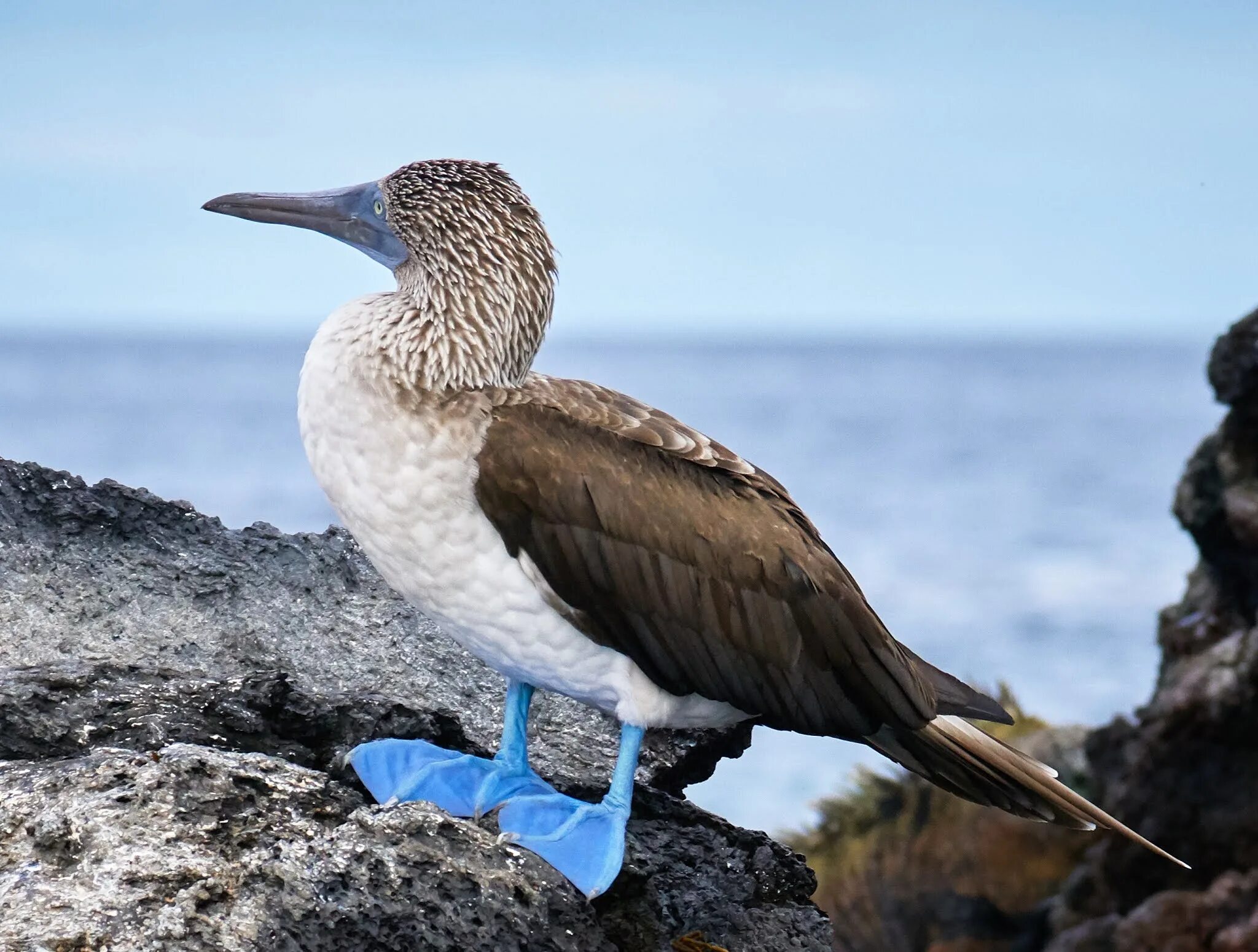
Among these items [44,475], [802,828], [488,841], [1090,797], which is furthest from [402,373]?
[802,828]

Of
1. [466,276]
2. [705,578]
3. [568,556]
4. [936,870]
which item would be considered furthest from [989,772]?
[936,870]

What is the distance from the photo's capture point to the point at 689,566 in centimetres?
400

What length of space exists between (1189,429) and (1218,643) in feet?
316

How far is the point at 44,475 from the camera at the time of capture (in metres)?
5.30

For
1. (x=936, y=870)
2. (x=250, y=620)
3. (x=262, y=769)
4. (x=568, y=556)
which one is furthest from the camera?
(x=936, y=870)

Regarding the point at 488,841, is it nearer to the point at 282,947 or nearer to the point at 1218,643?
the point at 282,947

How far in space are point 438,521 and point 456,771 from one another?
0.78 meters

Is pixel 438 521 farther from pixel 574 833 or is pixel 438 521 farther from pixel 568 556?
pixel 574 833

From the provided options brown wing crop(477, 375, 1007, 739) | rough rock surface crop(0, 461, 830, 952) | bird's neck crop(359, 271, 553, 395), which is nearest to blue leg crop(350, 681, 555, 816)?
rough rock surface crop(0, 461, 830, 952)

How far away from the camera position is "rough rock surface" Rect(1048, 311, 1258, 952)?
7.16m

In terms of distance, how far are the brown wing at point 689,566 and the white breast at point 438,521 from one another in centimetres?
7

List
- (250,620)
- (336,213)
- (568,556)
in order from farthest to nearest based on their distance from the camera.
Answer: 1. (250,620)
2. (336,213)
3. (568,556)

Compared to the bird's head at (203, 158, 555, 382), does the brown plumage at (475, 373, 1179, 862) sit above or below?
below

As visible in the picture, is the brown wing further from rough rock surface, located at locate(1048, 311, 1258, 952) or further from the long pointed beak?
rough rock surface, located at locate(1048, 311, 1258, 952)
